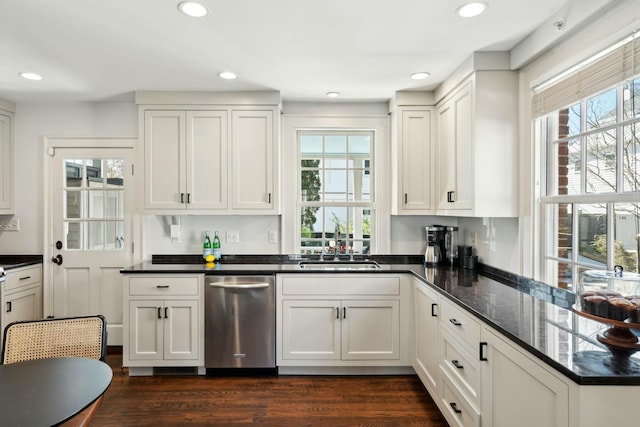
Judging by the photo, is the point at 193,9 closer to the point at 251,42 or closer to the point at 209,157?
the point at 251,42

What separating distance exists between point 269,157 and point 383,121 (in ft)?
3.86

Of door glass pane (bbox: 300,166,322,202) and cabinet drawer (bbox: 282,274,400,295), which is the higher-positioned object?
door glass pane (bbox: 300,166,322,202)

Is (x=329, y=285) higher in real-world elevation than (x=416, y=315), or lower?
higher

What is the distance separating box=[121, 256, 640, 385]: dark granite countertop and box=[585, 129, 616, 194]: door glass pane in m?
0.59

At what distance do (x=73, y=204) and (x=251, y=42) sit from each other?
2.50m

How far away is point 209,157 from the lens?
3248 mm

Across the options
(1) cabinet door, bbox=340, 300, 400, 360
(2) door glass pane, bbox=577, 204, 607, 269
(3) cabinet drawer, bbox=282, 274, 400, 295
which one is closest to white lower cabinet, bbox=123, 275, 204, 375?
(3) cabinet drawer, bbox=282, 274, 400, 295

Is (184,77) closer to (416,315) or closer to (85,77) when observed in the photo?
(85,77)

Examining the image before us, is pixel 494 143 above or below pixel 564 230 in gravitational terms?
above

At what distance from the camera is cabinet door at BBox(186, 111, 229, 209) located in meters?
3.24

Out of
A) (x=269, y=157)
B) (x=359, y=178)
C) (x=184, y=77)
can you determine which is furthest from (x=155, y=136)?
(x=359, y=178)

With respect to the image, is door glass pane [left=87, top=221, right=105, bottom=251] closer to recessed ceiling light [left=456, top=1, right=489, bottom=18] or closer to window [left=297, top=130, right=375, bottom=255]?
window [left=297, top=130, right=375, bottom=255]

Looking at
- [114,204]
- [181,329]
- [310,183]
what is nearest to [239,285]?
[181,329]

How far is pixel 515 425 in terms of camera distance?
1.45 m
